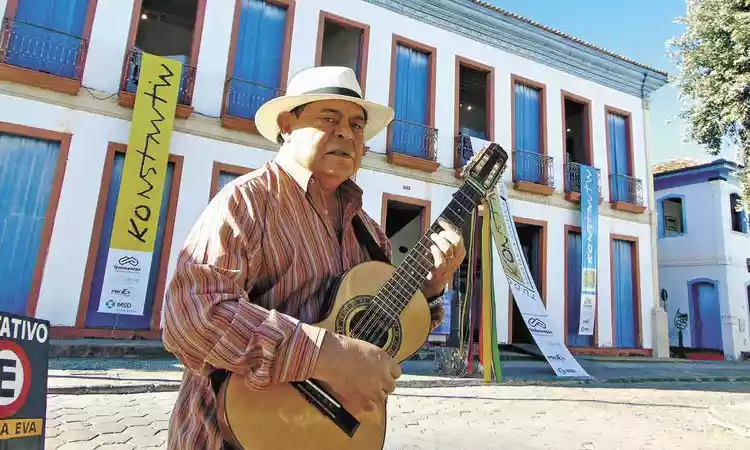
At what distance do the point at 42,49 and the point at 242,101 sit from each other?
11.7 ft

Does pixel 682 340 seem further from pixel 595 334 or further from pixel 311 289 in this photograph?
pixel 311 289

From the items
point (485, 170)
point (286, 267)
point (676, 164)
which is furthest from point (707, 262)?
point (286, 267)

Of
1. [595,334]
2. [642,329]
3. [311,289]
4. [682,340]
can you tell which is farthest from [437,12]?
[682,340]

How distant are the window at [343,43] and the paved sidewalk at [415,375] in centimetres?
647

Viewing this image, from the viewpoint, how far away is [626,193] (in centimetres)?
1408

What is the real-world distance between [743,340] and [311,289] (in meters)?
20.2

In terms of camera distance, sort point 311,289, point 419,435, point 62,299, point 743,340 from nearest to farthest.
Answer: point 311,289 → point 419,435 → point 62,299 → point 743,340

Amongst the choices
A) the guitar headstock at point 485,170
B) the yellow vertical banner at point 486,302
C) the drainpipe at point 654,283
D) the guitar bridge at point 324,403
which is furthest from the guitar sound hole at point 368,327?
the drainpipe at point 654,283

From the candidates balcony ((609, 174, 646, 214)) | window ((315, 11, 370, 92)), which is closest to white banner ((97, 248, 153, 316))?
window ((315, 11, 370, 92))

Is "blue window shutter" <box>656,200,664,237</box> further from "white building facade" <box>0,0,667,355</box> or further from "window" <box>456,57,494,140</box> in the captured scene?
"window" <box>456,57,494,140</box>

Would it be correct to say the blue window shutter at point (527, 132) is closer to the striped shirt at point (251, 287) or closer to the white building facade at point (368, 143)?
the white building facade at point (368, 143)

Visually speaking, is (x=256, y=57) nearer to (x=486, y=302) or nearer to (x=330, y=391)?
(x=486, y=302)

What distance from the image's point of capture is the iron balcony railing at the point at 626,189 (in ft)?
45.6

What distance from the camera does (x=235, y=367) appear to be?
1.07 metres
